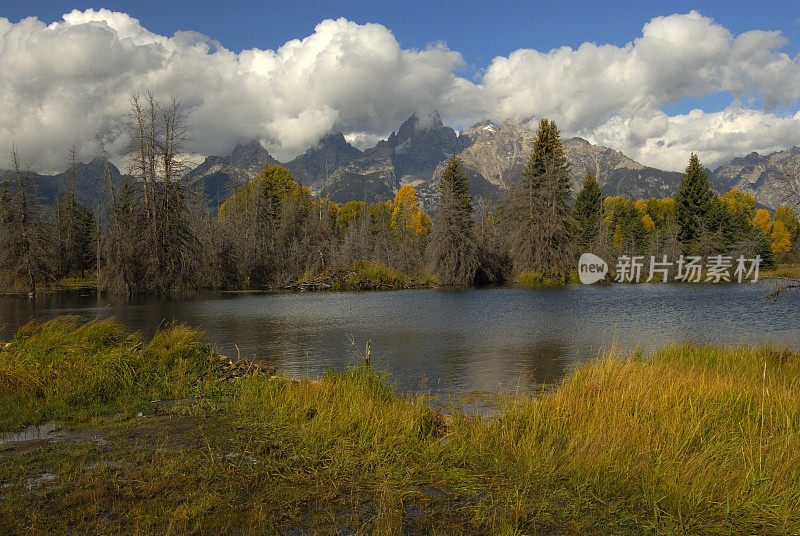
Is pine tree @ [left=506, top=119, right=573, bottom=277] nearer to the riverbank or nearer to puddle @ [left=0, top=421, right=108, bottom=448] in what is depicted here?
the riverbank

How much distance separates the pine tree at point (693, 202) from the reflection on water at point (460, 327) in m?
34.0

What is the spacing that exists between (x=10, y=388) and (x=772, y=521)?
10933mm

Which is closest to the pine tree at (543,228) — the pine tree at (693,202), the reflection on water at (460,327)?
the reflection on water at (460,327)

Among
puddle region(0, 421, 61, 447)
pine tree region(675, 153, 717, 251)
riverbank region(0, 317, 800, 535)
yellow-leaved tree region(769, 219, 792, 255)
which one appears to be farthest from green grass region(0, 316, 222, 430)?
yellow-leaved tree region(769, 219, 792, 255)

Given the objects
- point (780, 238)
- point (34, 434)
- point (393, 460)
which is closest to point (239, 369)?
point (34, 434)

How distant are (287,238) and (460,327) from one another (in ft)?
138

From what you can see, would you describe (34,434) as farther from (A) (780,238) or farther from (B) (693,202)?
(A) (780,238)

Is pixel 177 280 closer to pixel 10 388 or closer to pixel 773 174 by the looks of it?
pixel 10 388

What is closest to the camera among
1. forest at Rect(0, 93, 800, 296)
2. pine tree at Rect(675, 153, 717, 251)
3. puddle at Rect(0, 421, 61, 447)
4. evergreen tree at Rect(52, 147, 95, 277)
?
puddle at Rect(0, 421, 61, 447)

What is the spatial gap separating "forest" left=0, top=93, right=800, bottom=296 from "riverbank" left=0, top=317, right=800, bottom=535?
21.3 m

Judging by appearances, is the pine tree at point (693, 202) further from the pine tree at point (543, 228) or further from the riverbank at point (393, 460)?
the riverbank at point (393, 460)

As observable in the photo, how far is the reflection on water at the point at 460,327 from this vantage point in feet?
44.7

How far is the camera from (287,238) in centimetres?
5981

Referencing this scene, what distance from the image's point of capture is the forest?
39938 mm
